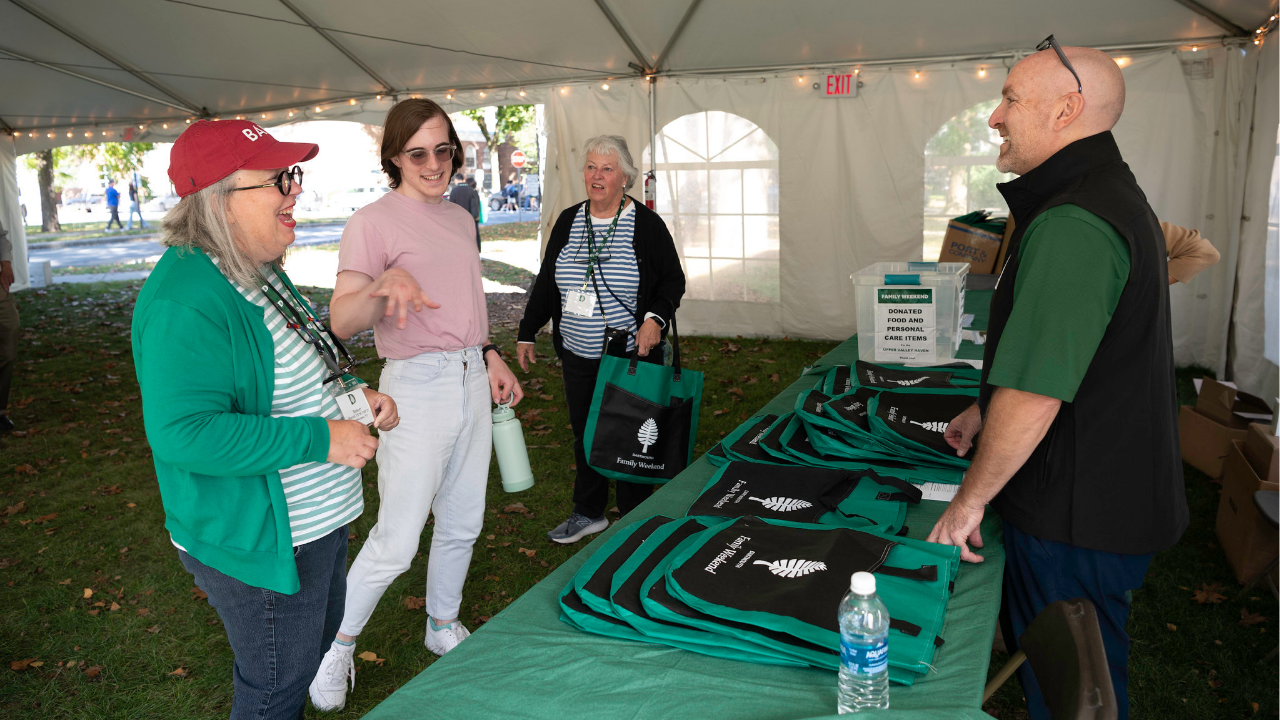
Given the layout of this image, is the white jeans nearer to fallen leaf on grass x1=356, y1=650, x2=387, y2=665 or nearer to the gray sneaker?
fallen leaf on grass x1=356, y1=650, x2=387, y2=665

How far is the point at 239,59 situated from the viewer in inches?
310

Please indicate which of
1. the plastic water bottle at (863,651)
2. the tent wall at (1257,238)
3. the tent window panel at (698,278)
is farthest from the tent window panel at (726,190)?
the plastic water bottle at (863,651)

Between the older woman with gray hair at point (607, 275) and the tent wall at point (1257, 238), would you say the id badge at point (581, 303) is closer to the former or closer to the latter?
the older woman with gray hair at point (607, 275)

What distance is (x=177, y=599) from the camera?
132 inches

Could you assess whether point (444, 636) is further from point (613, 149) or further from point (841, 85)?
point (841, 85)

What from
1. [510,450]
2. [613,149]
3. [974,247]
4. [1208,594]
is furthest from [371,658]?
[974,247]

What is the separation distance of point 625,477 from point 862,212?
16.1 ft

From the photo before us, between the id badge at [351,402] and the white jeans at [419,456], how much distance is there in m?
0.50

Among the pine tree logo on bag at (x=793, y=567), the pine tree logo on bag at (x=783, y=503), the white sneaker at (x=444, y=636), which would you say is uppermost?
the pine tree logo on bag at (x=793, y=567)

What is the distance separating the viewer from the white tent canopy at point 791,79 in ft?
19.2

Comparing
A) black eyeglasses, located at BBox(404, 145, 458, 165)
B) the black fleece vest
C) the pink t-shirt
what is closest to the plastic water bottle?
the black fleece vest

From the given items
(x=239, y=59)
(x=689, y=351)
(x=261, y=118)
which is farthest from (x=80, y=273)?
(x=689, y=351)

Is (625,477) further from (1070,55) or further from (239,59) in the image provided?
(239,59)

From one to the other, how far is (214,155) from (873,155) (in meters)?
6.39
